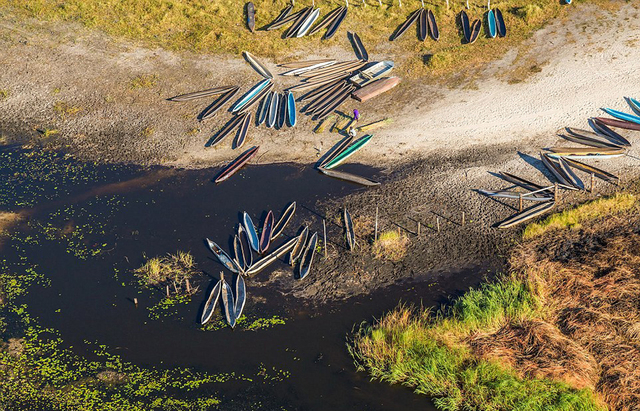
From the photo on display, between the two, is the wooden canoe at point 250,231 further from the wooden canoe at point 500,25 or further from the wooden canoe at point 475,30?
the wooden canoe at point 500,25

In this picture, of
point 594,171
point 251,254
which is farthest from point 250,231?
point 594,171

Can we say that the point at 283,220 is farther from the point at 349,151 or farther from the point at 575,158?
the point at 575,158

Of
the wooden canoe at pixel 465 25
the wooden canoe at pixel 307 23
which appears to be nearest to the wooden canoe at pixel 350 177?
the wooden canoe at pixel 307 23

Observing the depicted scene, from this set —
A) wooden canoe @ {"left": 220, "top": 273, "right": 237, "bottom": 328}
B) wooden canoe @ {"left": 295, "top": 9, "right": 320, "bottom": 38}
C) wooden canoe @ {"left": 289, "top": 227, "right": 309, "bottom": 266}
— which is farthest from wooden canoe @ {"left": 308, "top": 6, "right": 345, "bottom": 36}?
wooden canoe @ {"left": 220, "top": 273, "right": 237, "bottom": 328}

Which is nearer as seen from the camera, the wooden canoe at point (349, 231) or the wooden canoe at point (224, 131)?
the wooden canoe at point (349, 231)

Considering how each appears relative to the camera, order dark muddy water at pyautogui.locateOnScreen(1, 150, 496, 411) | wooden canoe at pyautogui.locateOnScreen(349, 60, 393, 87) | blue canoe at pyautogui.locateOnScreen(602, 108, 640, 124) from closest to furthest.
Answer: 1. dark muddy water at pyautogui.locateOnScreen(1, 150, 496, 411)
2. blue canoe at pyautogui.locateOnScreen(602, 108, 640, 124)
3. wooden canoe at pyautogui.locateOnScreen(349, 60, 393, 87)

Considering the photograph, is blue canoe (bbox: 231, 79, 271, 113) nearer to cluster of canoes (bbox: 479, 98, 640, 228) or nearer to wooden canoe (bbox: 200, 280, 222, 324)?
wooden canoe (bbox: 200, 280, 222, 324)
